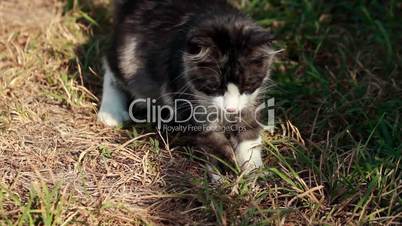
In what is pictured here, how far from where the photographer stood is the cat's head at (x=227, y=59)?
3.29m

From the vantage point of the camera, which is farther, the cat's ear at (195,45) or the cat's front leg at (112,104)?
the cat's front leg at (112,104)

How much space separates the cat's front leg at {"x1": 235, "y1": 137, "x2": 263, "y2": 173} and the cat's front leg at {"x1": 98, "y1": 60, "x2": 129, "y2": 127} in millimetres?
888

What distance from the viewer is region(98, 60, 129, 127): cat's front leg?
13.5 ft

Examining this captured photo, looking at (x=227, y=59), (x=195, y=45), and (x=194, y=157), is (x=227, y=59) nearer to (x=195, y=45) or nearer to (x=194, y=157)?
(x=195, y=45)

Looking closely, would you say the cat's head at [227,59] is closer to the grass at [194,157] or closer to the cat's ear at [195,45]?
the cat's ear at [195,45]

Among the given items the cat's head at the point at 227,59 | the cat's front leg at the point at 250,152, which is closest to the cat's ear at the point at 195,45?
the cat's head at the point at 227,59

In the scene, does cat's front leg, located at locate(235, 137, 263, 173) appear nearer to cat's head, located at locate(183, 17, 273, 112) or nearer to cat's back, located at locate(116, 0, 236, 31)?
cat's head, located at locate(183, 17, 273, 112)

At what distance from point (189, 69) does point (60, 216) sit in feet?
3.46

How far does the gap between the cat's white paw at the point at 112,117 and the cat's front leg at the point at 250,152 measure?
88 centimetres

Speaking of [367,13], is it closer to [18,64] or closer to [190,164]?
[190,164]

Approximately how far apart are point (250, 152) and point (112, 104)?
1.07 m

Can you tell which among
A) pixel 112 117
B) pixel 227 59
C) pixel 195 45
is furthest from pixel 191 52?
pixel 112 117

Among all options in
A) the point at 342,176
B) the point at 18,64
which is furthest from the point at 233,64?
the point at 18,64

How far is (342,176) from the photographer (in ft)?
11.2
